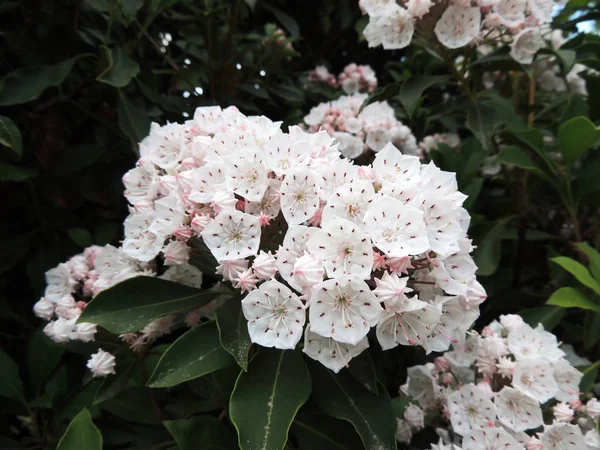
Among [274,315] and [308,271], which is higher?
[308,271]

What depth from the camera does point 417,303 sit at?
40.4 inches

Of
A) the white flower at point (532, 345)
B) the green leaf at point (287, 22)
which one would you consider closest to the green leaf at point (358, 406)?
the white flower at point (532, 345)

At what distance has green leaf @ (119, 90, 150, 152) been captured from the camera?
1.89 m

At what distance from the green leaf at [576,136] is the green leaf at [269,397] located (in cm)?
126

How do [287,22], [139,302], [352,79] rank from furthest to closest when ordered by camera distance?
[352,79] < [287,22] < [139,302]

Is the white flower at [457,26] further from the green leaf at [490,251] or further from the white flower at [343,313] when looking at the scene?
the white flower at [343,313]

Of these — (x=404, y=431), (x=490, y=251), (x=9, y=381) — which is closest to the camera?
(x=404, y=431)

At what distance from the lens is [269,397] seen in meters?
1.07

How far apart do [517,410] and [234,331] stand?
32.6 inches

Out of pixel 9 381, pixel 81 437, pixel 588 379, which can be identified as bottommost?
pixel 9 381

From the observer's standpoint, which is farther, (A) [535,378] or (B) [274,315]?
(A) [535,378]

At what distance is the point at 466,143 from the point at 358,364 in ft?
4.43

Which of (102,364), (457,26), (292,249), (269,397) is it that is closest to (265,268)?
(292,249)

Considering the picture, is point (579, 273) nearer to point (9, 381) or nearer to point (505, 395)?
point (505, 395)
